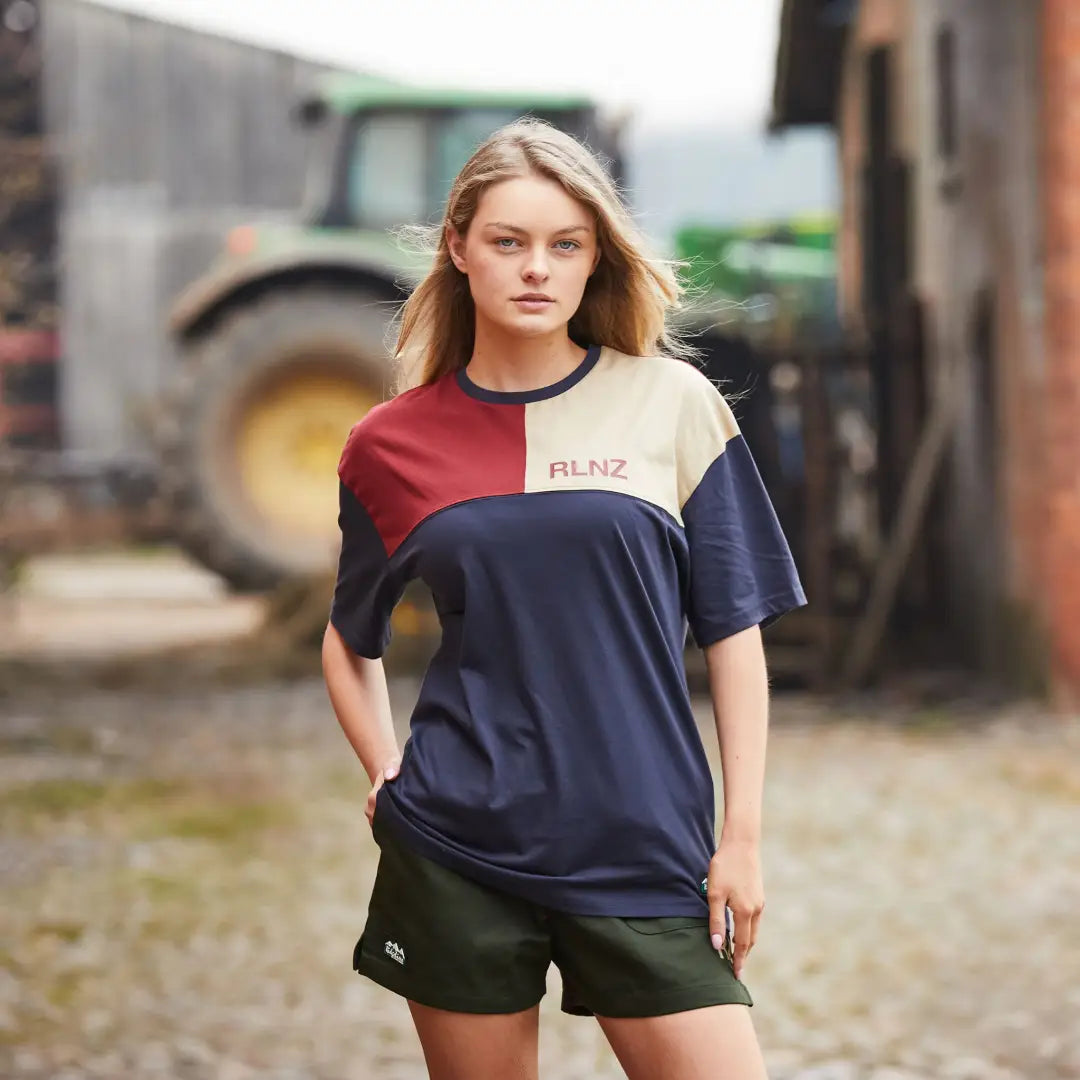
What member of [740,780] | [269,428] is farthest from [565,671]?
[269,428]

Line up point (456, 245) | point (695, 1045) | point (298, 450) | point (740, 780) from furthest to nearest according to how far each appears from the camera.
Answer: point (298, 450) < point (456, 245) < point (740, 780) < point (695, 1045)

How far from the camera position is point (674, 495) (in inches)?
87.4

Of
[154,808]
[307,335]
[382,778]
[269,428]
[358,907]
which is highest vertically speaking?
[382,778]

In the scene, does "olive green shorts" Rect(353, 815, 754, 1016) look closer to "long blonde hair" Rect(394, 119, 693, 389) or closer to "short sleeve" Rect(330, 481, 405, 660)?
"short sleeve" Rect(330, 481, 405, 660)

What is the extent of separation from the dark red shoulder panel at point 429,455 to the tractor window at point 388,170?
9.61 metres

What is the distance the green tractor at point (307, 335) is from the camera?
1139 centimetres

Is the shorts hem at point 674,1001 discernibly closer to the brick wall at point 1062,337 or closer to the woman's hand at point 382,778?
the woman's hand at point 382,778

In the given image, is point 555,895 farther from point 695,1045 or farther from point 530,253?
point 530,253

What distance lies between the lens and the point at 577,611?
216 centimetres

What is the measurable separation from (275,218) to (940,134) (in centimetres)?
1259

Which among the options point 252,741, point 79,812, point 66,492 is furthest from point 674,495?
point 66,492

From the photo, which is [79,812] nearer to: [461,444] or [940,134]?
[461,444]

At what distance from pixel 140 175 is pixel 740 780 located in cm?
2052

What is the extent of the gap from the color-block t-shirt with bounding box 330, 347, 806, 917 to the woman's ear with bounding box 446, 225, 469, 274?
0.15 metres
